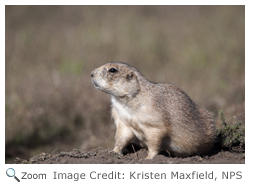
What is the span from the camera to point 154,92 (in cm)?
568

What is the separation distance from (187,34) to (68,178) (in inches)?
472

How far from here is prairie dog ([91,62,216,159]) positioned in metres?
5.41

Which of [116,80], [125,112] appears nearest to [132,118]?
[125,112]

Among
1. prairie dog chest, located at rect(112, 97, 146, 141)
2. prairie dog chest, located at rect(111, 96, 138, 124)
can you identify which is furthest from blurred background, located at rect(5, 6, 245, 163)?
prairie dog chest, located at rect(111, 96, 138, 124)

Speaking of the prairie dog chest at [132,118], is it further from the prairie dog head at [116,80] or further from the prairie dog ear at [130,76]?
the prairie dog ear at [130,76]

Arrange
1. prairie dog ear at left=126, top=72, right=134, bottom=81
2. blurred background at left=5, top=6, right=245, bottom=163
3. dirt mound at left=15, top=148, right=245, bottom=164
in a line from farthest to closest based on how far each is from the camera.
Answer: blurred background at left=5, top=6, right=245, bottom=163 → prairie dog ear at left=126, top=72, right=134, bottom=81 → dirt mound at left=15, top=148, right=245, bottom=164

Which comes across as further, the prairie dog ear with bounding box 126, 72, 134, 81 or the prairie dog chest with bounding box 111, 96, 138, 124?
the prairie dog ear with bounding box 126, 72, 134, 81

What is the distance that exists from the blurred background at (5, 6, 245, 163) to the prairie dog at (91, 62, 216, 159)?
987mm

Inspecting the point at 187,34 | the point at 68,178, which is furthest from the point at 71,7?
the point at 68,178

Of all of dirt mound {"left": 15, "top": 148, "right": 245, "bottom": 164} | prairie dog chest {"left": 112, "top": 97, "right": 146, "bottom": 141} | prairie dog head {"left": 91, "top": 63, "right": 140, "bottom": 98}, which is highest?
prairie dog head {"left": 91, "top": 63, "right": 140, "bottom": 98}

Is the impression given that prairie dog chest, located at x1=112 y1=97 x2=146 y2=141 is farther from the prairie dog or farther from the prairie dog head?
the prairie dog head

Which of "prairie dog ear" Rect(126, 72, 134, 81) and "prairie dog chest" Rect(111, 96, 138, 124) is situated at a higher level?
"prairie dog ear" Rect(126, 72, 134, 81)

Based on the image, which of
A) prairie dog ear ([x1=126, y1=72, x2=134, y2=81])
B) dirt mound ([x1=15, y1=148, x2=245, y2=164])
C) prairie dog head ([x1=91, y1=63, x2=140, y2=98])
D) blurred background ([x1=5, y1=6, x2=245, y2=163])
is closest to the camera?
dirt mound ([x1=15, y1=148, x2=245, y2=164])

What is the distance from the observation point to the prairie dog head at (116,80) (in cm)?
538
